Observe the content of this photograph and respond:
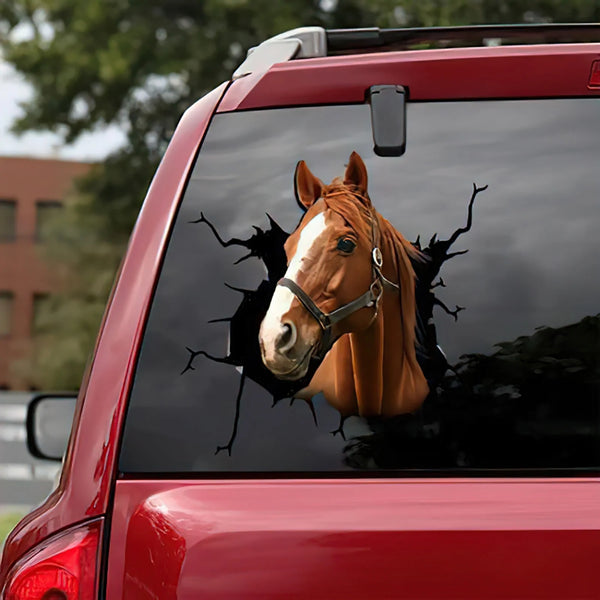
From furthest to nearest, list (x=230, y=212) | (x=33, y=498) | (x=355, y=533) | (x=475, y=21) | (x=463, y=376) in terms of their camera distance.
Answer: (x=475, y=21)
(x=33, y=498)
(x=230, y=212)
(x=463, y=376)
(x=355, y=533)

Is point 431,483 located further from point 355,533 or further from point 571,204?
point 571,204

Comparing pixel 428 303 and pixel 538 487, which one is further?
pixel 428 303

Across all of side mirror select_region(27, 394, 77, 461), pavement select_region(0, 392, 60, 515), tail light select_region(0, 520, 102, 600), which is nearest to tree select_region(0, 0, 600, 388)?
pavement select_region(0, 392, 60, 515)

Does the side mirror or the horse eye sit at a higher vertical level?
the horse eye

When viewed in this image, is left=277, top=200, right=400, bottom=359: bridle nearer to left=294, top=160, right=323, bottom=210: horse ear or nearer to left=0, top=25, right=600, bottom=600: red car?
left=0, top=25, right=600, bottom=600: red car

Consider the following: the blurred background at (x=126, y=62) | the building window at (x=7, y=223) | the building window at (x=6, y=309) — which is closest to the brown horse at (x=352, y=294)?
the blurred background at (x=126, y=62)

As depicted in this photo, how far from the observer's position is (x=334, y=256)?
1.71 metres

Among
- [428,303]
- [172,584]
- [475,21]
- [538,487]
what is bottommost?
[172,584]

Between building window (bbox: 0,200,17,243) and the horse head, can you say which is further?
building window (bbox: 0,200,17,243)

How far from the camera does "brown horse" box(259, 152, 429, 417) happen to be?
165 centimetres

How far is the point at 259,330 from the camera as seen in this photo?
1.65m

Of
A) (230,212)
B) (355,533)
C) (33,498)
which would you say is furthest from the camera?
(33,498)

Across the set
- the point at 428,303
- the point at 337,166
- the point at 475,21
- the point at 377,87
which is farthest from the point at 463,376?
the point at 475,21

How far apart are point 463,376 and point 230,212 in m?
0.49
